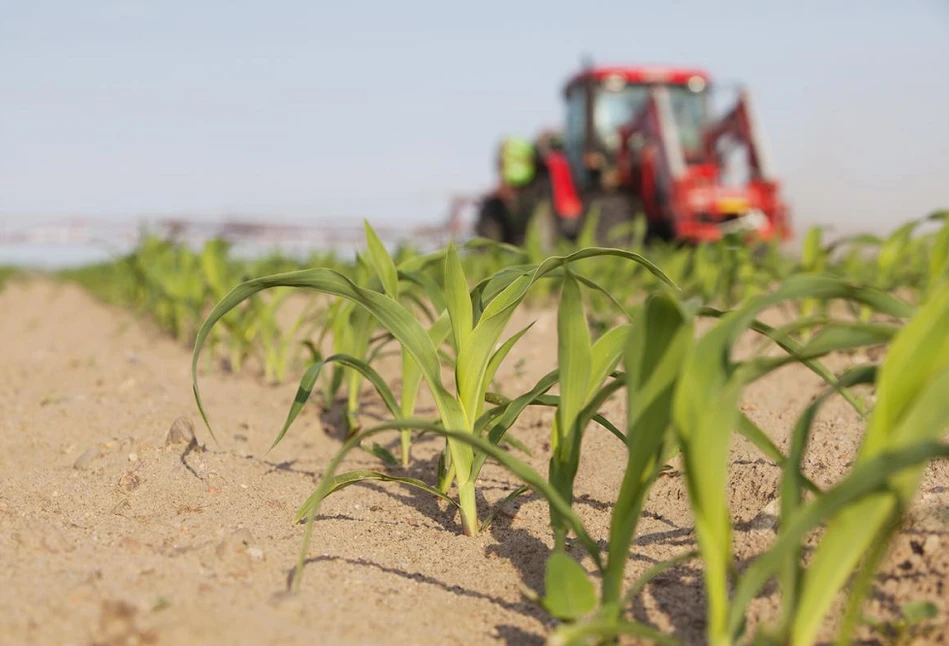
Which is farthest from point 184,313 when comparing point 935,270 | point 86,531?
point 935,270

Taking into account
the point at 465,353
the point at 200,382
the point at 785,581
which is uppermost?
Answer: the point at 465,353

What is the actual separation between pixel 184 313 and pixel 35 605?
3.31 meters

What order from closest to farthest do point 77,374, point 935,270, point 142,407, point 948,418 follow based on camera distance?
point 948,418 → point 142,407 → point 935,270 → point 77,374

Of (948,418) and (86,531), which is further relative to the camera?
(86,531)

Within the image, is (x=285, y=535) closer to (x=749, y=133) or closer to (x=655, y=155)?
(x=655, y=155)

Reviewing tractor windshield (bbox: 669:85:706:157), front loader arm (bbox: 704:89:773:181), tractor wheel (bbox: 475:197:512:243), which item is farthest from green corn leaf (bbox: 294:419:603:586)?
tractor wheel (bbox: 475:197:512:243)

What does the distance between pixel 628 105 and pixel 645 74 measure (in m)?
0.31

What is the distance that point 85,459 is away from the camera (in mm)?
1953

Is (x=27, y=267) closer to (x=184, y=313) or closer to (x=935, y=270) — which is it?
(x=184, y=313)

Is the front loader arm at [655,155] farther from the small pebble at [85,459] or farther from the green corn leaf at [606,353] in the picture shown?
the green corn leaf at [606,353]

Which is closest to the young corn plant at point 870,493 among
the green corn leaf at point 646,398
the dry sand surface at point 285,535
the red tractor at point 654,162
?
the green corn leaf at point 646,398

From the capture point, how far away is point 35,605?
3.71 ft

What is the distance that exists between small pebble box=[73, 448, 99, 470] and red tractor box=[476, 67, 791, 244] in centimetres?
530

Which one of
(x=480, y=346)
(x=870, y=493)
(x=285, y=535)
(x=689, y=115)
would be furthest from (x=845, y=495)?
(x=689, y=115)
